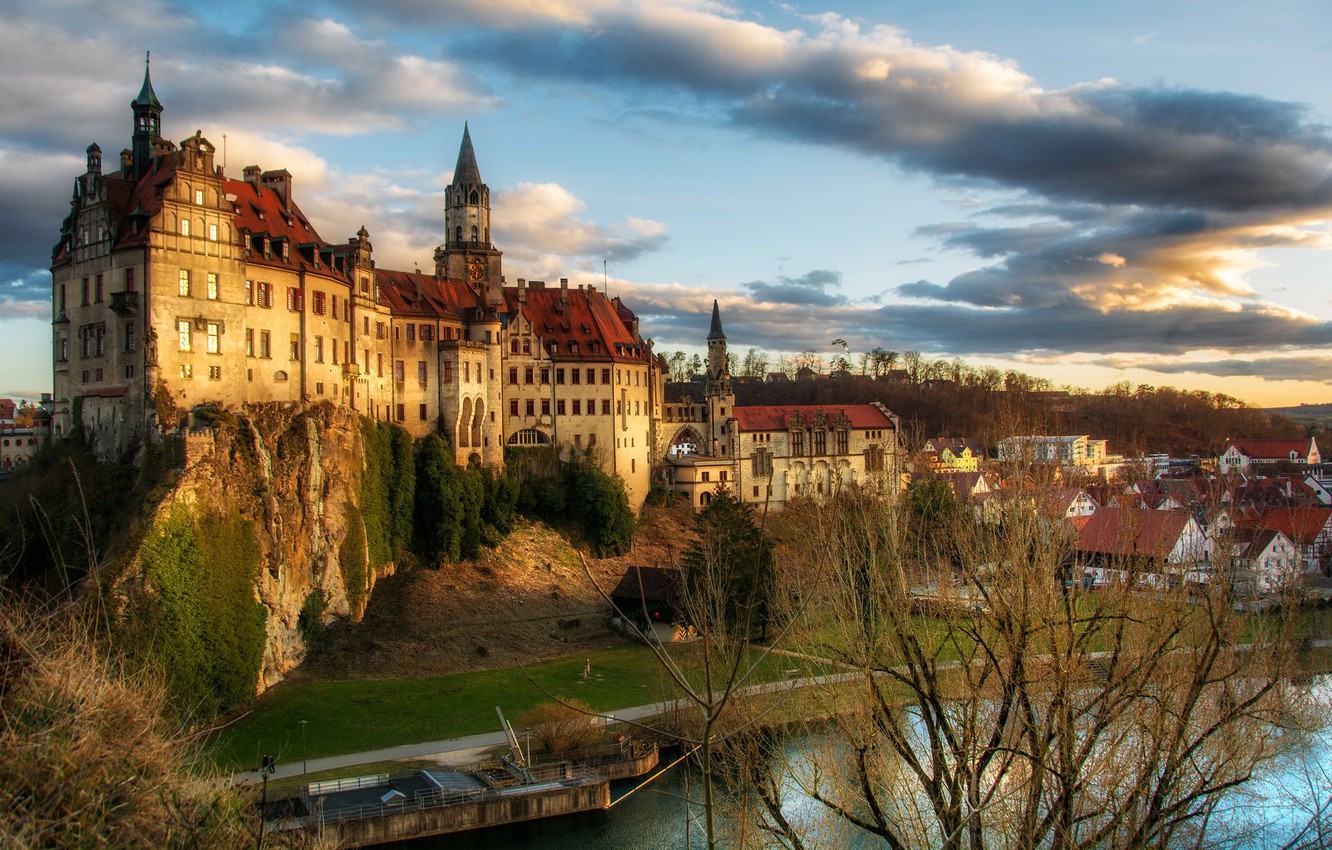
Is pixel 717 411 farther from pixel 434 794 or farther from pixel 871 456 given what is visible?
pixel 434 794

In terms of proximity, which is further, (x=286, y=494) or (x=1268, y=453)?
(x=1268, y=453)

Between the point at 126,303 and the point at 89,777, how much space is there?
110ft

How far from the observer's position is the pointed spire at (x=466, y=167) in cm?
6919

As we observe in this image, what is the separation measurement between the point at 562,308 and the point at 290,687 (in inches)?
1347

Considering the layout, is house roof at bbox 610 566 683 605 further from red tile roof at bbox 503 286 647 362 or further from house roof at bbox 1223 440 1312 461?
house roof at bbox 1223 440 1312 461

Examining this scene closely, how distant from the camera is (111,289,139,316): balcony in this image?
4266cm

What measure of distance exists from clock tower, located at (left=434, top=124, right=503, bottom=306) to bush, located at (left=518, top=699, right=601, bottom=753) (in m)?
34.2

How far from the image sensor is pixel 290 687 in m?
41.7

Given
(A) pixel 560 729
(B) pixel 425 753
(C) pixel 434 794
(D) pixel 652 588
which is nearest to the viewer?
(C) pixel 434 794

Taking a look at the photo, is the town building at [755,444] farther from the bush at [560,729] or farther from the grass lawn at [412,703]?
the bush at [560,729]

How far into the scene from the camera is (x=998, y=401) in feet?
425

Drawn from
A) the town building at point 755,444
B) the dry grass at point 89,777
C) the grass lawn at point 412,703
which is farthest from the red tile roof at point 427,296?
the dry grass at point 89,777

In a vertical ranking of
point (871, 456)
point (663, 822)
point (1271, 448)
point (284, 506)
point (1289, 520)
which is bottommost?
point (663, 822)

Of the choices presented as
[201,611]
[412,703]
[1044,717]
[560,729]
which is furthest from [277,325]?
[1044,717]
